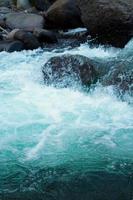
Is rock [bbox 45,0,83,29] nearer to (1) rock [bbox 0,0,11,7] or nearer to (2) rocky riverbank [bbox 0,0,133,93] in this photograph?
(2) rocky riverbank [bbox 0,0,133,93]

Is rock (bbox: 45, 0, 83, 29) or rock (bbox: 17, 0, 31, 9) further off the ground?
rock (bbox: 45, 0, 83, 29)

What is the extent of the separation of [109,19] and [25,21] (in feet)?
11.8

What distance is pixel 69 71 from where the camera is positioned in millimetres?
8695

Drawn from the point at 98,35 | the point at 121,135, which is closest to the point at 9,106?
the point at 121,135

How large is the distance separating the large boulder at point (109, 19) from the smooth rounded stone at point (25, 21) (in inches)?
89.2

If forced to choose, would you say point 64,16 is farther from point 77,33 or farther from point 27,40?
point 27,40

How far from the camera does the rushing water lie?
5.15m

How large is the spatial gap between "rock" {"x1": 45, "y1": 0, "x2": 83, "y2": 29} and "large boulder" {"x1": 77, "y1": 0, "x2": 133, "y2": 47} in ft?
5.41

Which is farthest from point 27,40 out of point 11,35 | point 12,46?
point 11,35

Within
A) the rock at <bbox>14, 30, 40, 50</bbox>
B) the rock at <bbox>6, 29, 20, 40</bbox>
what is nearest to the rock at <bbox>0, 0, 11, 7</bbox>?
the rock at <bbox>6, 29, 20, 40</bbox>

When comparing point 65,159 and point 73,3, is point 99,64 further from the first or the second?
point 73,3

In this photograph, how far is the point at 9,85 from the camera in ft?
29.2

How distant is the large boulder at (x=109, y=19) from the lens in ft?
34.9

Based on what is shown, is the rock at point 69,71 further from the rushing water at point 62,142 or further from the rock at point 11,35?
the rock at point 11,35
